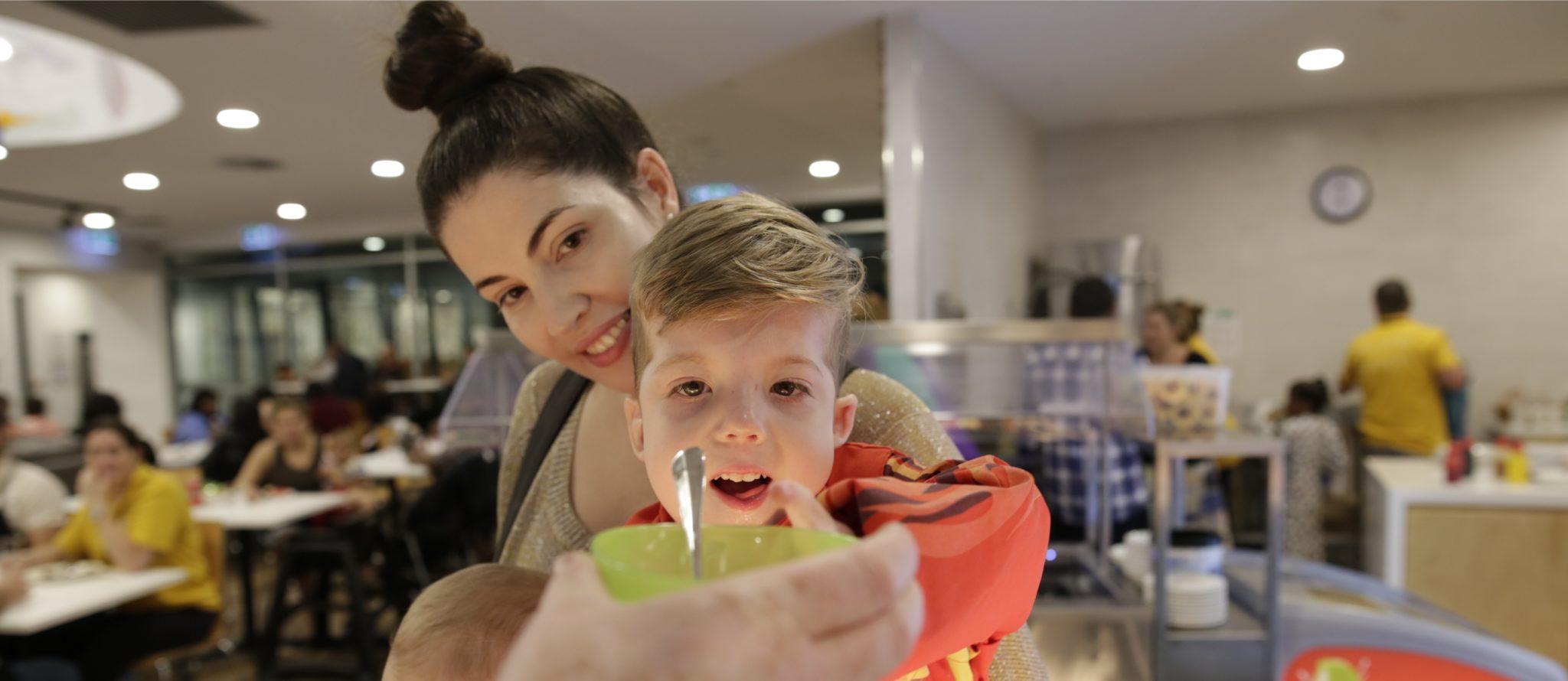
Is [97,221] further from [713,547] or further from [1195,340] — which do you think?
[1195,340]

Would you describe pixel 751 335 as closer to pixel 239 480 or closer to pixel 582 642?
pixel 582 642

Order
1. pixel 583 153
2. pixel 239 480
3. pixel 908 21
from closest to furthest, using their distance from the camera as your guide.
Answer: pixel 583 153 → pixel 908 21 → pixel 239 480

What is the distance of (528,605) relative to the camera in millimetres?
391

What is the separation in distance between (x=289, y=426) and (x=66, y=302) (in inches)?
175

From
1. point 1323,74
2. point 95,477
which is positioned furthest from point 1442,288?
point 95,477

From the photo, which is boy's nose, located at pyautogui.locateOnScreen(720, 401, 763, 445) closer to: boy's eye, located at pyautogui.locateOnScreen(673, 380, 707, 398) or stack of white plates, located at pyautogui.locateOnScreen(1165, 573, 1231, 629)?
boy's eye, located at pyautogui.locateOnScreen(673, 380, 707, 398)

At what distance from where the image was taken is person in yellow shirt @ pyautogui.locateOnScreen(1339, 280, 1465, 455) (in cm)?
331

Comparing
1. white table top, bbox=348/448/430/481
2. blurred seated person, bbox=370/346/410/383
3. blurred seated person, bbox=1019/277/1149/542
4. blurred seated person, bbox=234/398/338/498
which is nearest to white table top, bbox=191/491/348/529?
blurred seated person, bbox=234/398/338/498

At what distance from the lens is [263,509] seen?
13.3 feet

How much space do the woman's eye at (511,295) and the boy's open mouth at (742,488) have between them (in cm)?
23

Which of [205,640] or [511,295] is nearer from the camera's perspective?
[511,295]

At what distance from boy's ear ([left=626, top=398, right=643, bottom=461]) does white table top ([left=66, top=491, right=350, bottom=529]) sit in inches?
161

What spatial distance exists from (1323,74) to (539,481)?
675mm

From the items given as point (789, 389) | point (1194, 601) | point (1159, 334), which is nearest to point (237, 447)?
point (1159, 334)
